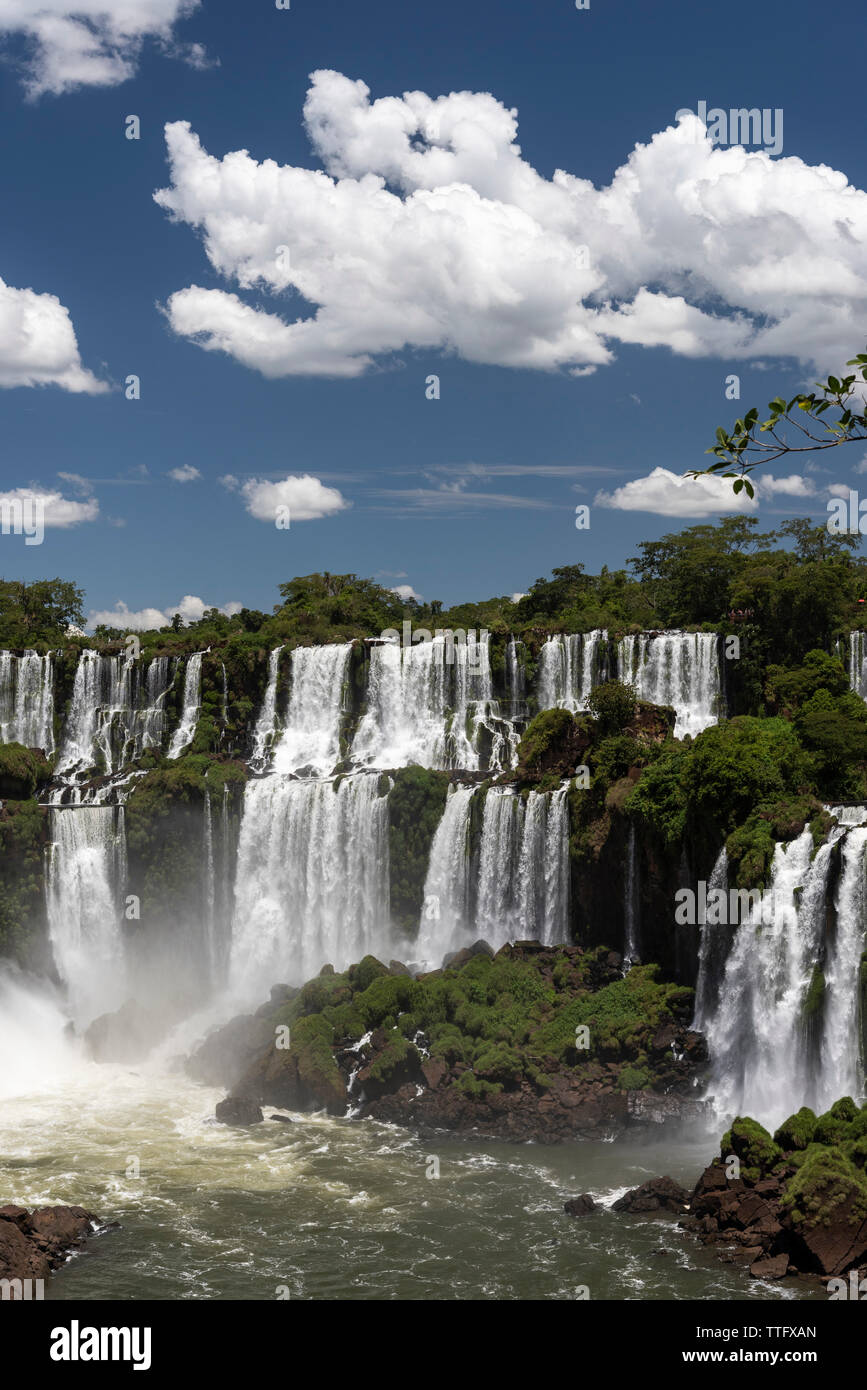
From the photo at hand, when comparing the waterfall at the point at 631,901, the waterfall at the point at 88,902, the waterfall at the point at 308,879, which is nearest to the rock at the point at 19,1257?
the waterfall at the point at 631,901

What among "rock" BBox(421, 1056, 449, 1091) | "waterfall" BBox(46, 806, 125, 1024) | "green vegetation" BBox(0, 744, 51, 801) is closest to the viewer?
"rock" BBox(421, 1056, 449, 1091)

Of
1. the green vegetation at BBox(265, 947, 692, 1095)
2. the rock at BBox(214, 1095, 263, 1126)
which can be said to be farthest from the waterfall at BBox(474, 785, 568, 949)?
the rock at BBox(214, 1095, 263, 1126)

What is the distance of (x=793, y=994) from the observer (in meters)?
28.0

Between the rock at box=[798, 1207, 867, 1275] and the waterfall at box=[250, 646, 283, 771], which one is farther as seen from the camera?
the waterfall at box=[250, 646, 283, 771]

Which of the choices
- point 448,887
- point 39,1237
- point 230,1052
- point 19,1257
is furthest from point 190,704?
point 19,1257

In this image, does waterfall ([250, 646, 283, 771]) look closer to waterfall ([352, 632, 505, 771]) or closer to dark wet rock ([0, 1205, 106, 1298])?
waterfall ([352, 632, 505, 771])

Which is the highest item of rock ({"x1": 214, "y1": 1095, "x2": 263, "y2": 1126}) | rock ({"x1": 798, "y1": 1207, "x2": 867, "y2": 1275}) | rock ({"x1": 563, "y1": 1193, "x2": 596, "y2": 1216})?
rock ({"x1": 798, "y1": 1207, "x2": 867, "y2": 1275})

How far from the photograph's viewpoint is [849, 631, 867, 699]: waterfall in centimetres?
4350

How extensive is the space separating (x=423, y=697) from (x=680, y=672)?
33.8 ft

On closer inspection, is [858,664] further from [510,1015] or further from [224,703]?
[224,703]

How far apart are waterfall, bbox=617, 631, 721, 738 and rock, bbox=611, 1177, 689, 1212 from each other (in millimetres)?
23300
